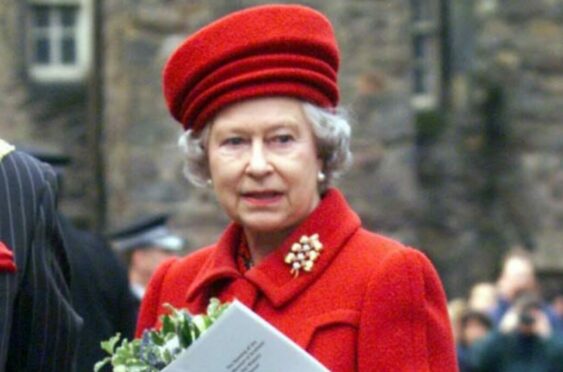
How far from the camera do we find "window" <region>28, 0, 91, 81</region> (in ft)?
71.4

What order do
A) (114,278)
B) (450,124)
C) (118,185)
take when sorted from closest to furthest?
(114,278), (118,185), (450,124)

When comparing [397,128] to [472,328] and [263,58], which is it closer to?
[472,328]

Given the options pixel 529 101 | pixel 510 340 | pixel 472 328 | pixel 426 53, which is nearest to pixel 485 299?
pixel 472 328

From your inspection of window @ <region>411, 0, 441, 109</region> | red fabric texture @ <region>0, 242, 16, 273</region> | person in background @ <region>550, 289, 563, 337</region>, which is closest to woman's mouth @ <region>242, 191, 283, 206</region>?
red fabric texture @ <region>0, 242, 16, 273</region>

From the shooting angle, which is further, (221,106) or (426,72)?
(426,72)

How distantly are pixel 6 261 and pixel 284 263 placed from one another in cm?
77

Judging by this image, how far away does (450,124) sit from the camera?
23.7 meters

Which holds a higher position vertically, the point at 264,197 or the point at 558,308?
the point at 264,197

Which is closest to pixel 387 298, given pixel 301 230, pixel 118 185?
pixel 301 230

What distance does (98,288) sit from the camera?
9.35 metres

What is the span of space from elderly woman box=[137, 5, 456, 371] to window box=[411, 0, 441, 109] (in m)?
17.4

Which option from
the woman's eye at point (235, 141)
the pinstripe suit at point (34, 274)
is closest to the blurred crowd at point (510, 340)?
the woman's eye at point (235, 141)

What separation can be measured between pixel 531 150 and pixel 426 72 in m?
1.21

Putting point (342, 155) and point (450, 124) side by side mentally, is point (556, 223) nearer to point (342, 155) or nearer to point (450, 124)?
point (450, 124)
